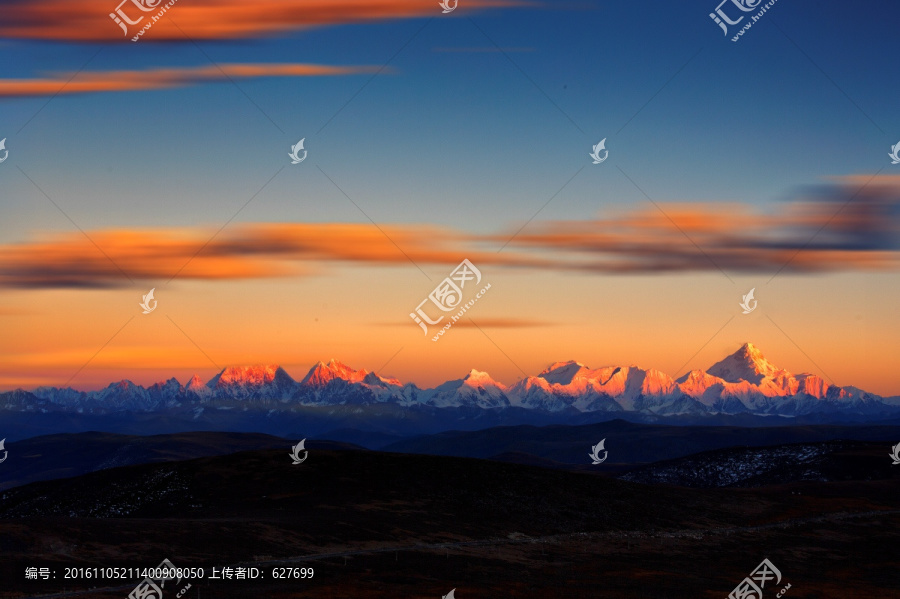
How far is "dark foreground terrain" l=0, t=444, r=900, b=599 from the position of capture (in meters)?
72.0

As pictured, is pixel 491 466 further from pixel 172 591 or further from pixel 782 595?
pixel 172 591

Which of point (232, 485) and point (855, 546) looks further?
point (232, 485)

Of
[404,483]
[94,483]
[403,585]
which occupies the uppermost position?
[94,483]

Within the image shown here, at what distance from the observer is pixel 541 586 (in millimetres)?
73438

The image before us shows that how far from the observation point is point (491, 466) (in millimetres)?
133750

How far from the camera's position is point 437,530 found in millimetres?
95812

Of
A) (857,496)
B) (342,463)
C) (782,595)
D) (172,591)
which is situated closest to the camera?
(172,591)

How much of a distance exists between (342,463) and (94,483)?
1365 inches

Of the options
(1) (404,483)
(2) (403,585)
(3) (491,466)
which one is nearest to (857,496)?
(3) (491,466)

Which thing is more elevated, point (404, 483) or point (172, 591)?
point (404, 483)

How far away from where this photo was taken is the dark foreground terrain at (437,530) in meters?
72.0

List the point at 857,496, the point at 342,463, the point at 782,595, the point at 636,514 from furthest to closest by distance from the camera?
the point at 857,496 < the point at 342,463 < the point at 636,514 < the point at 782,595

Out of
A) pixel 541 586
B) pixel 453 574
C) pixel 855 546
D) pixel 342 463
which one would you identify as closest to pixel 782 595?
pixel 541 586

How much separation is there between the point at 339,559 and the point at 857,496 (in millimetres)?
91998
